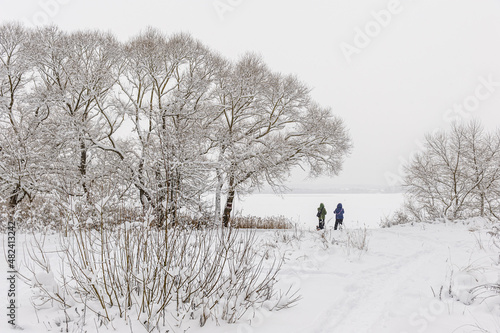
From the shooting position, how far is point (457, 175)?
2189 cm

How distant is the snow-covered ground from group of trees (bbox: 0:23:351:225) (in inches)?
255

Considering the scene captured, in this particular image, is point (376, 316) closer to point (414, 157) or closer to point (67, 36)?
point (67, 36)

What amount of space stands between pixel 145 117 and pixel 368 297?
1433cm

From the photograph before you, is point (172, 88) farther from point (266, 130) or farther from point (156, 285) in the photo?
point (156, 285)

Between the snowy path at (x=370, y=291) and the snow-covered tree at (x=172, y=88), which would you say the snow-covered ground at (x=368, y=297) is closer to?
the snowy path at (x=370, y=291)

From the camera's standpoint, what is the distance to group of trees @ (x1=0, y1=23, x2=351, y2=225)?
13547 millimetres

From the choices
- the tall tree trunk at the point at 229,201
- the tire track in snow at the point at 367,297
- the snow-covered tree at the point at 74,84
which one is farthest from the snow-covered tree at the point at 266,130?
the tire track in snow at the point at 367,297

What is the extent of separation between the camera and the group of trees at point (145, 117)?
13547mm

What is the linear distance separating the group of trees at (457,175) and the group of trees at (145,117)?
26.8 feet

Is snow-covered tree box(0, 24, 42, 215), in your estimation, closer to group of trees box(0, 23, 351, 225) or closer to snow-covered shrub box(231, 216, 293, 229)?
group of trees box(0, 23, 351, 225)

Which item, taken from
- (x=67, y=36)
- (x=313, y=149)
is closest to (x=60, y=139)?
(x=67, y=36)

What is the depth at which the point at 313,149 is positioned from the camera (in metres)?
18.8

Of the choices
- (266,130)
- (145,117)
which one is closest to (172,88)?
(145,117)

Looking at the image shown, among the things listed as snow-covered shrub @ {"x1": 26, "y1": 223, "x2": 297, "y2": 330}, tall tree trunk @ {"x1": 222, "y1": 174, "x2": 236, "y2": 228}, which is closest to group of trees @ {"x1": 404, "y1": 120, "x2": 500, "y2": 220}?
tall tree trunk @ {"x1": 222, "y1": 174, "x2": 236, "y2": 228}
